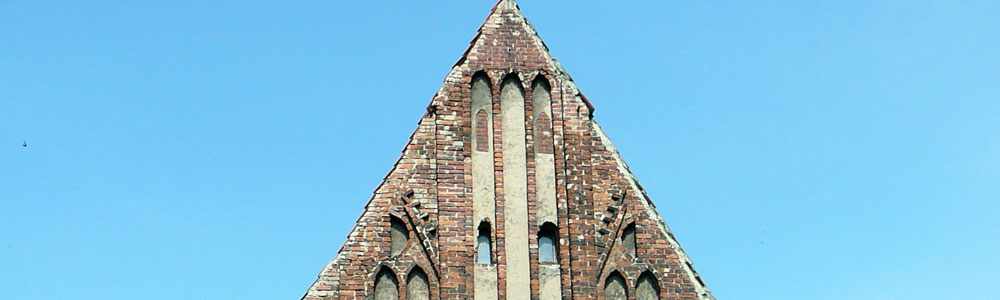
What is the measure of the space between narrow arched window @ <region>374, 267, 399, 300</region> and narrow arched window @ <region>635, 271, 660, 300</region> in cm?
315

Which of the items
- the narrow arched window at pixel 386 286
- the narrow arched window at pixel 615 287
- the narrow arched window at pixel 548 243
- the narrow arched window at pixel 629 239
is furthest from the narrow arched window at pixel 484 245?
the narrow arched window at pixel 629 239

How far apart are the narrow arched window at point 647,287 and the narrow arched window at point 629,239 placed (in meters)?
0.39

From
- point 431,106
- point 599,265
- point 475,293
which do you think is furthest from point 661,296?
point 431,106

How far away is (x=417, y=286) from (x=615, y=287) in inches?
102

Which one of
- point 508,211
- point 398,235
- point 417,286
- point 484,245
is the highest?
point 508,211

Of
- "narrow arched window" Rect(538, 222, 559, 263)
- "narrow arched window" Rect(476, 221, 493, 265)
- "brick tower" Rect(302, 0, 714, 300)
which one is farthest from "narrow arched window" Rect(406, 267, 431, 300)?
"narrow arched window" Rect(538, 222, 559, 263)

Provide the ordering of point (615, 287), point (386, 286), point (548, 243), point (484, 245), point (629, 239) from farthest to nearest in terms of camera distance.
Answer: point (629, 239), point (548, 243), point (484, 245), point (615, 287), point (386, 286)

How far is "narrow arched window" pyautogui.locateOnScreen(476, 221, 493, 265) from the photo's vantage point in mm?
24328

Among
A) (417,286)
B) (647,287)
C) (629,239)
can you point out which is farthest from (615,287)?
(417,286)

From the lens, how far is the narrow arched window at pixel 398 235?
2431 cm

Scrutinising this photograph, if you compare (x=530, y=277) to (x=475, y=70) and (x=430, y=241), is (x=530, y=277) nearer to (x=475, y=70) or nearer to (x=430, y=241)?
(x=430, y=241)

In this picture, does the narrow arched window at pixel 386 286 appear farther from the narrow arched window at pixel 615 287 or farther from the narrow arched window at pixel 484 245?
the narrow arched window at pixel 615 287

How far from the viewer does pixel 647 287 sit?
24.4 metres

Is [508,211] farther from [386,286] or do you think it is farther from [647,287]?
[647,287]
